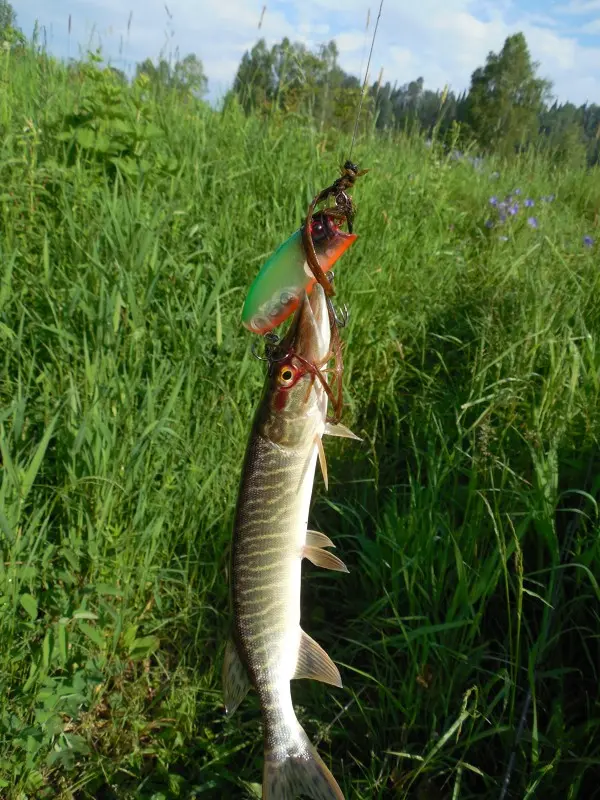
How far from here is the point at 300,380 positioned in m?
0.98

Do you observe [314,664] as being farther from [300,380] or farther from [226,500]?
[226,500]

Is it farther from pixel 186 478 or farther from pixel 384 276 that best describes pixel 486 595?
pixel 384 276

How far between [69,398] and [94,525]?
428 mm

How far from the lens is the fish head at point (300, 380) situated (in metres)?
0.93

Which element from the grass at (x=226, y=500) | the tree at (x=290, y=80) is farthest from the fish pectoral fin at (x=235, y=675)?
the tree at (x=290, y=80)

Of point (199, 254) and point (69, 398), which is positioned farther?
point (199, 254)

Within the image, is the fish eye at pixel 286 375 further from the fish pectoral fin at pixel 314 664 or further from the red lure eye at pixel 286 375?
the fish pectoral fin at pixel 314 664

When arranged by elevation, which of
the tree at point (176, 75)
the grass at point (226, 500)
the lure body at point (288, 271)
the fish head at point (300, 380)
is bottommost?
the grass at point (226, 500)

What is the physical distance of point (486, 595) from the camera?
1.94 m

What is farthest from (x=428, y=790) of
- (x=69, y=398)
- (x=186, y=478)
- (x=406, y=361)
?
(x=406, y=361)

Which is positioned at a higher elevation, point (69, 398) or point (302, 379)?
point (302, 379)

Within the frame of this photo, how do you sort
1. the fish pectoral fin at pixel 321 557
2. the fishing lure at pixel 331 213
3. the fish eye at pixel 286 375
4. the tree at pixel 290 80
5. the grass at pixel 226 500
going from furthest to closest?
the tree at pixel 290 80 → the grass at pixel 226 500 → the fish pectoral fin at pixel 321 557 → the fish eye at pixel 286 375 → the fishing lure at pixel 331 213

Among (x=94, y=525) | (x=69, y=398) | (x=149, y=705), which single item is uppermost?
(x=69, y=398)

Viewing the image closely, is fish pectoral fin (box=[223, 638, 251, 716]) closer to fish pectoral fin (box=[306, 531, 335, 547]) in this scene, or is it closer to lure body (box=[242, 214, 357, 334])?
fish pectoral fin (box=[306, 531, 335, 547])
